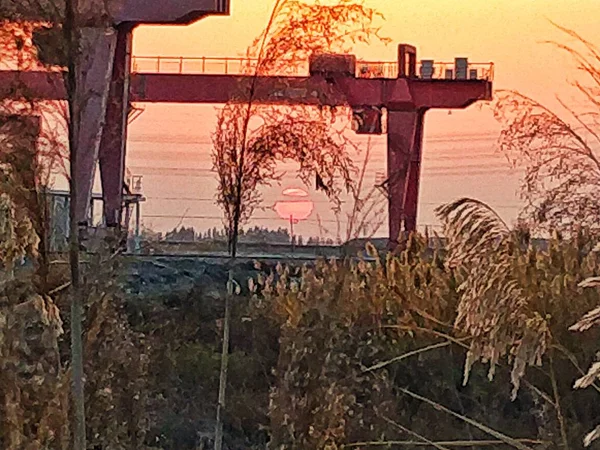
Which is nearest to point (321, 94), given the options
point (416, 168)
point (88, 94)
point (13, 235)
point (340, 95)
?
point (340, 95)

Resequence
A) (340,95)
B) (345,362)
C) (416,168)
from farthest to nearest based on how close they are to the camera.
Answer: (416,168), (340,95), (345,362)

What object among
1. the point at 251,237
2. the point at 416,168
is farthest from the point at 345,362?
the point at 416,168

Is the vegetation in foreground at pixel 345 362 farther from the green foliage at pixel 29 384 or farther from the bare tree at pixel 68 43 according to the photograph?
the bare tree at pixel 68 43

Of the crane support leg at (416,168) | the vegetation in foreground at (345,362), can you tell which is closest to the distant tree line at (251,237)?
the vegetation in foreground at (345,362)

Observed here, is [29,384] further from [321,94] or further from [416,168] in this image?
[416,168]

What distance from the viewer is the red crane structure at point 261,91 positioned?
430cm

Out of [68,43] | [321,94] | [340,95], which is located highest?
[340,95]

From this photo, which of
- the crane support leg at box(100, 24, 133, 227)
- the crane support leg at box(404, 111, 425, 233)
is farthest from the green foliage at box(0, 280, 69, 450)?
the crane support leg at box(404, 111, 425, 233)

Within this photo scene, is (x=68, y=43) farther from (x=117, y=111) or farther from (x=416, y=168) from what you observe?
(x=416, y=168)

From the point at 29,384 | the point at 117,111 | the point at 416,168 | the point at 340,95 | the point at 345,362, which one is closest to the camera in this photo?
the point at 29,384

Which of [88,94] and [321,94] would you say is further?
[321,94]

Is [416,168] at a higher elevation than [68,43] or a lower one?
higher

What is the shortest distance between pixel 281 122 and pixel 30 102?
1.49 metres

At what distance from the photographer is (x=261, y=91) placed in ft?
17.0
